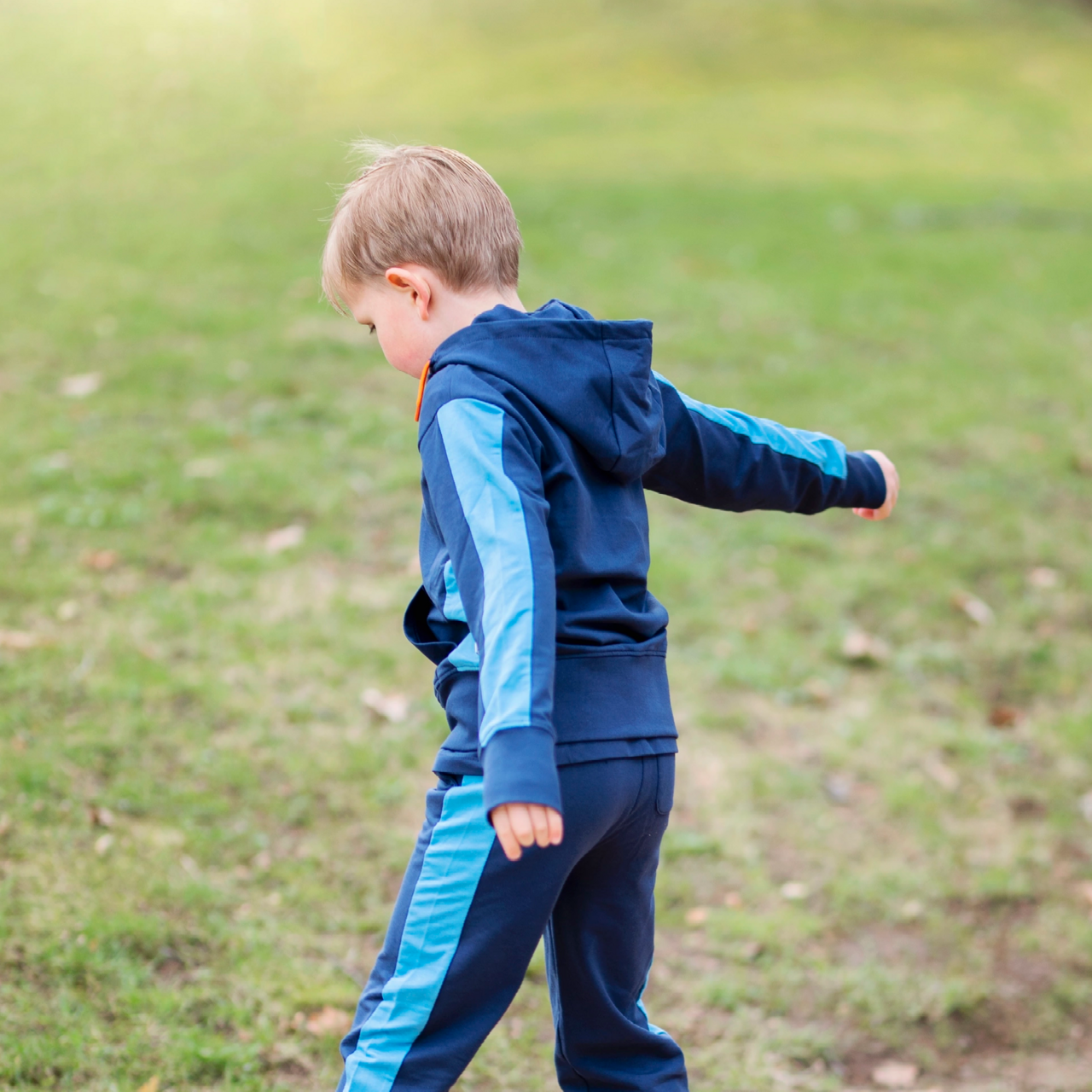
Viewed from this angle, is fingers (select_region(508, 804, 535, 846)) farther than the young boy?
No

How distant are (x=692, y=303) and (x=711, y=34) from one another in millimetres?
15307

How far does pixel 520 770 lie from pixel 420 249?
0.82 meters

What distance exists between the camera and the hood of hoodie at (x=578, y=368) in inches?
67.3

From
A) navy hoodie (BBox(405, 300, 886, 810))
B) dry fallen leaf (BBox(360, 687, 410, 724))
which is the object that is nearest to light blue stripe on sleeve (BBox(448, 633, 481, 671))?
navy hoodie (BBox(405, 300, 886, 810))

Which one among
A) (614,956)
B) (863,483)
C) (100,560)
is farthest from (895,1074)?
(100,560)

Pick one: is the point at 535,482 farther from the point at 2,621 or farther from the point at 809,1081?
the point at 2,621

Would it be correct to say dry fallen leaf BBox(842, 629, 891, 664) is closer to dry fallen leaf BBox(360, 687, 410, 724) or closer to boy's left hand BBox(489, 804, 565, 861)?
dry fallen leaf BBox(360, 687, 410, 724)

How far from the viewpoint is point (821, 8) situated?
23.5 meters

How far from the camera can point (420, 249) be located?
71.2 inches

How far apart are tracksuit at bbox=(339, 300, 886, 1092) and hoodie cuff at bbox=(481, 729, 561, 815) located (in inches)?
1.1

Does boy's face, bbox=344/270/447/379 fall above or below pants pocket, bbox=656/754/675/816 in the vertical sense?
above

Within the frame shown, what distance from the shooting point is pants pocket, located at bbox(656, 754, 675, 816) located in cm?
181

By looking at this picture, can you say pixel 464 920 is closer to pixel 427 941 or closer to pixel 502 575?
pixel 427 941

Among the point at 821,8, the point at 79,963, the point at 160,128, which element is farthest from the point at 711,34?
the point at 79,963
